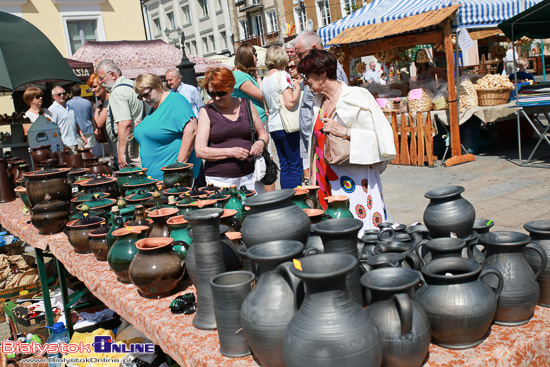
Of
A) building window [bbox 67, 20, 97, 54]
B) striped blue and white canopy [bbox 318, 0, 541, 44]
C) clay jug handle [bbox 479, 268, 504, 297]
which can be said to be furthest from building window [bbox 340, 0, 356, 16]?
clay jug handle [bbox 479, 268, 504, 297]

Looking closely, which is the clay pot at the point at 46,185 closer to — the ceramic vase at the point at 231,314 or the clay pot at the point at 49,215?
the clay pot at the point at 49,215

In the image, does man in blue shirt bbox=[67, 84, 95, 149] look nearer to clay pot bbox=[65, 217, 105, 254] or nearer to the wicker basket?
clay pot bbox=[65, 217, 105, 254]

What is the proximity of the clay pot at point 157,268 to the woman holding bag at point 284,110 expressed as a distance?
3.32m

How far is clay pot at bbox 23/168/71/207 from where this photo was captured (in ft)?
11.3

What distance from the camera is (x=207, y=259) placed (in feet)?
5.62

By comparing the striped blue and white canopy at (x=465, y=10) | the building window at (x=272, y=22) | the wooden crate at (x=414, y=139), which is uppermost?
the building window at (x=272, y=22)

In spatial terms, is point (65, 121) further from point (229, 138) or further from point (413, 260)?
point (413, 260)

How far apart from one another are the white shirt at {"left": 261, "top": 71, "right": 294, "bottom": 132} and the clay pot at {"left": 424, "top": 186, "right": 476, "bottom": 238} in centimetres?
346

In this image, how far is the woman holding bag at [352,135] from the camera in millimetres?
2982

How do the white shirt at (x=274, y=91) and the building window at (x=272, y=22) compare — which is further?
the building window at (x=272, y=22)

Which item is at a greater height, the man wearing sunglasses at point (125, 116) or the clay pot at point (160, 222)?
the man wearing sunglasses at point (125, 116)

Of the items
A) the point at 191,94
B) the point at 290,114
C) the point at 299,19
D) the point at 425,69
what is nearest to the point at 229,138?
the point at 290,114

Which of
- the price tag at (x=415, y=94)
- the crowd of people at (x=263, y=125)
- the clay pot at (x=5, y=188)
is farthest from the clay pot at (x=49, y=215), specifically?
the price tag at (x=415, y=94)

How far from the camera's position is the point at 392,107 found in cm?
897
